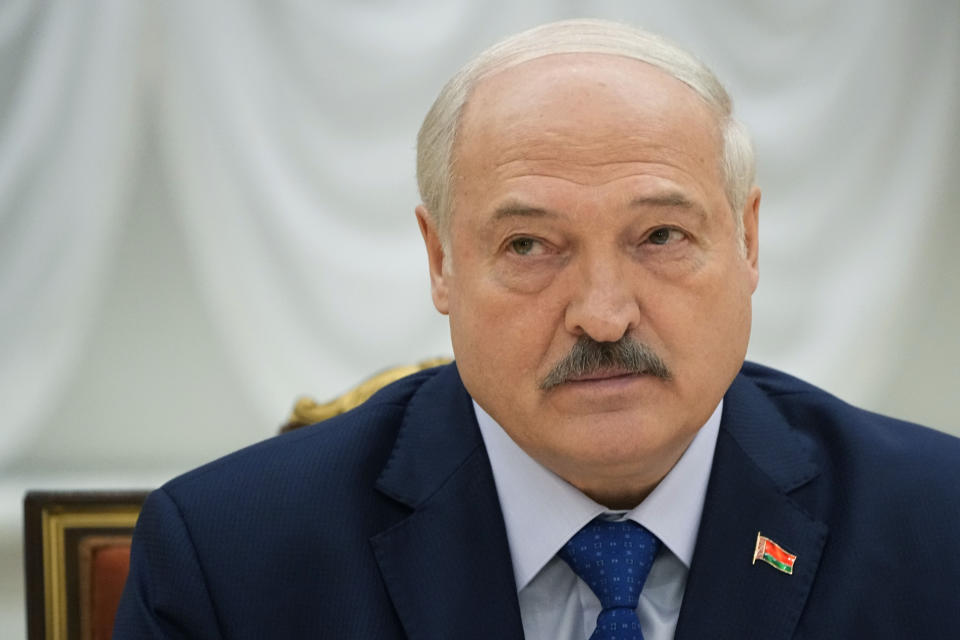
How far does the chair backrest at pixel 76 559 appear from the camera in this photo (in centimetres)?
219

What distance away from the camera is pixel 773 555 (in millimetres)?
1729

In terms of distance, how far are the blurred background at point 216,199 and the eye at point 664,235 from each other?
1856 mm

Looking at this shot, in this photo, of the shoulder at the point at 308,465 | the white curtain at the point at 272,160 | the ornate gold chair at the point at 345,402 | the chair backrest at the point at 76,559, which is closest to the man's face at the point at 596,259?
the shoulder at the point at 308,465

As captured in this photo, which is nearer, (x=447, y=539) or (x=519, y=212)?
(x=519, y=212)

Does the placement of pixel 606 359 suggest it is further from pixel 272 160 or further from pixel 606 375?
pixel 272 160

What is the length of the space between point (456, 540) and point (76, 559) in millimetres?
886

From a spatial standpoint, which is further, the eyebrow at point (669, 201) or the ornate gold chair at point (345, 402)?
the ornate gold chair at point (345, 402)

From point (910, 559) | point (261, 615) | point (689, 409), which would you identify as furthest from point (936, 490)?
point (261, 615)

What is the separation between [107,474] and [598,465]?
85.9 inches

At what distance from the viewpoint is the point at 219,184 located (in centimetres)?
329

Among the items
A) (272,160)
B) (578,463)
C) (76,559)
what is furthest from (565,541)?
(272,160)

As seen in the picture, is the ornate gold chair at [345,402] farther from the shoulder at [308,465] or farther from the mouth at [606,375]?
the mouth at [606,375]

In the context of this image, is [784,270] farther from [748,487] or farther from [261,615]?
[261,615]

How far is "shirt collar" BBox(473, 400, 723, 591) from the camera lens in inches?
67.5
